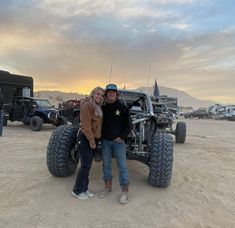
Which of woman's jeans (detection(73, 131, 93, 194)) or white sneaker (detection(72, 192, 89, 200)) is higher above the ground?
woman's jeans (detection(73, 131, 93, 194))

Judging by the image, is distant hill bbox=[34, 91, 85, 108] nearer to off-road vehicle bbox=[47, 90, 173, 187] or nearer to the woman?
off-road vehicle bbox=[47, 90, 173, 187]

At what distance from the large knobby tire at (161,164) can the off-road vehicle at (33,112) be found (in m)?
9.29

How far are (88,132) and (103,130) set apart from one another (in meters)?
0.28

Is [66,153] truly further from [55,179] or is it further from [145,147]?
[145,147]

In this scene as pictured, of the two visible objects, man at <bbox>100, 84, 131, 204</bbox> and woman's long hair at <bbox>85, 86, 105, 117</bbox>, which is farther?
man at <bbox>100, 84, 131, 204</bbox>

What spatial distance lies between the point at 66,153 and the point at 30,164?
1.81m

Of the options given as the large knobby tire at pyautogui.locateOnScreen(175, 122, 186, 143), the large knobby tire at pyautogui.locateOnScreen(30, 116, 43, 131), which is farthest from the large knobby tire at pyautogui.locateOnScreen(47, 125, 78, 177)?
the large knobby tire at pyautogui.locateOnScreen(30, 116, 43, 131)

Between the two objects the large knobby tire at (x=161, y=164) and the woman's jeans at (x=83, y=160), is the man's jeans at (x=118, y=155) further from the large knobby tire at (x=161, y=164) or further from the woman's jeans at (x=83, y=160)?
the large knobby tire at (x=161, y=164)

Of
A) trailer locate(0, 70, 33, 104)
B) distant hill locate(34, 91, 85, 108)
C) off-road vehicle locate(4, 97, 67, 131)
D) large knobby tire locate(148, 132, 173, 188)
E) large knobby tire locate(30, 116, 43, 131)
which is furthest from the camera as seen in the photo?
distant hill locate(34, 91, 85, 108)

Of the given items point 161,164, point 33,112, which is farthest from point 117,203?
point 33,112

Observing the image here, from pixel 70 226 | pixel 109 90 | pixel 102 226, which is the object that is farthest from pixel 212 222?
pixel 109 90

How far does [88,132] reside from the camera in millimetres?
4340

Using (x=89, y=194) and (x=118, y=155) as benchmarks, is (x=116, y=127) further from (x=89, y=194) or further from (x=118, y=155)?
(x=89, y=194)

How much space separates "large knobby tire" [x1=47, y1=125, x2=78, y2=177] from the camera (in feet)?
17.3
